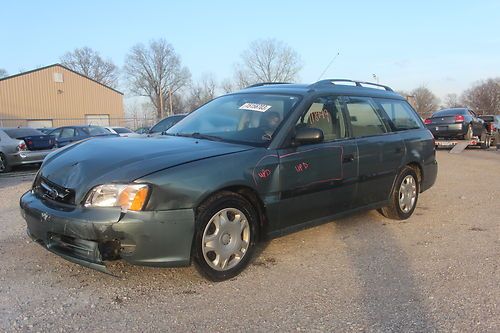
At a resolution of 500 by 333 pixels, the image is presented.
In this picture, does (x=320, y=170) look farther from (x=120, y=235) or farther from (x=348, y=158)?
(x=120, y=235)

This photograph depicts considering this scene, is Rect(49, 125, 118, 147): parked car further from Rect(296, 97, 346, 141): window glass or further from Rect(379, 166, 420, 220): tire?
Rect(296, 97, 346, 141): window glass

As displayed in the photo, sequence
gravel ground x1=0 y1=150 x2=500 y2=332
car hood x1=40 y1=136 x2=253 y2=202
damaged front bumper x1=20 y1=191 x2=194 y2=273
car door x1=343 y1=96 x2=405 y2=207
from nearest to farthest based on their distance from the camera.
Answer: gravel ground x1=0 y1=150 x2=500 y2=332, damaged front bumper x1=20 y1=191 x2=194 y2=273, car hood x1=40 y1=136 x2=253 y2=202, car door x1=343 y1=96 x2=405 y2=207

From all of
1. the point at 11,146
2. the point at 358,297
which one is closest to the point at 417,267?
the point at 358,297

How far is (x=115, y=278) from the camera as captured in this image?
156 inches

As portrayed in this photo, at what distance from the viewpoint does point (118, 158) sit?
12.4 ft

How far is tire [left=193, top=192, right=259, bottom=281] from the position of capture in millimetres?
3762

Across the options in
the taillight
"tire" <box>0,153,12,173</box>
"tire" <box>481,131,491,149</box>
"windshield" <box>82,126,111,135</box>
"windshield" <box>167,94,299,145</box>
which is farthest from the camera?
"tire" <box>481,131,491,149</box>

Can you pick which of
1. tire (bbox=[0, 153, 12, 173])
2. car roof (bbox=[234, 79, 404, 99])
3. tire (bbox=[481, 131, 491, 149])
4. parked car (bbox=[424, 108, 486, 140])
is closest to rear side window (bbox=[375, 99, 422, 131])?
car roof (bbox=[234, 79, 404, 99])

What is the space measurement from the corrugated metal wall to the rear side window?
1605 inches

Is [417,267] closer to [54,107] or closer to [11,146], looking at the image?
[11,146]

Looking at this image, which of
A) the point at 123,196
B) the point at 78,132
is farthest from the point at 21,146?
the point at 123,196

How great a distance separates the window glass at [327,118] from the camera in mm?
4789

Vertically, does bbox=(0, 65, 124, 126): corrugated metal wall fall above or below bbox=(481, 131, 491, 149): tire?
above

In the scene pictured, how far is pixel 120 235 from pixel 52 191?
853mm
